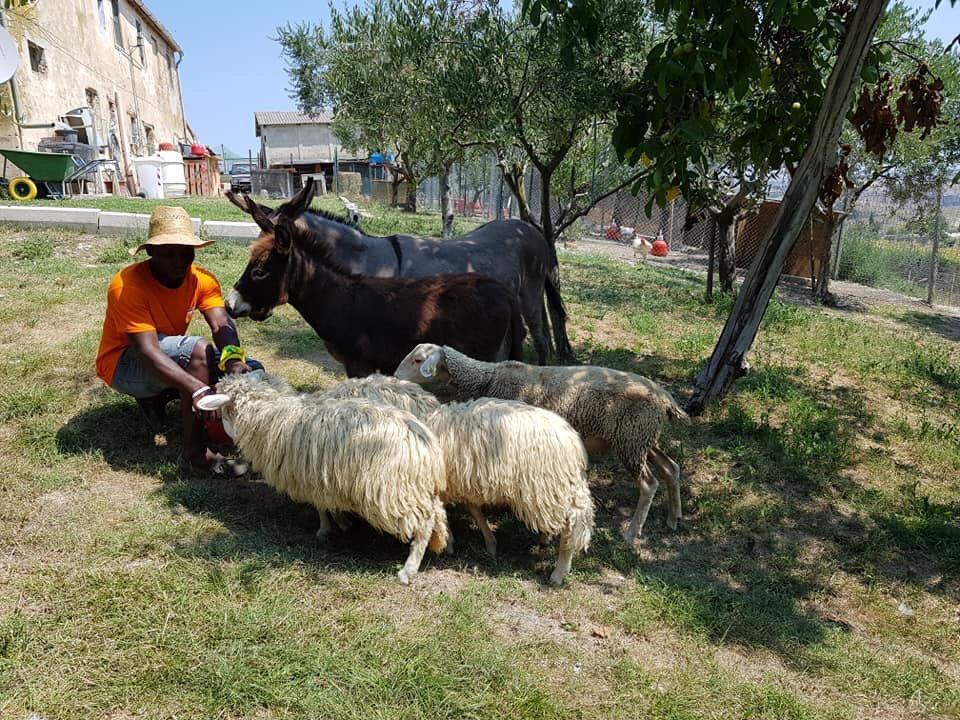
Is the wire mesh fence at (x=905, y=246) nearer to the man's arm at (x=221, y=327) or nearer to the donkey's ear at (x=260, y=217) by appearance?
the donkey's ear at (x=260, y=217)

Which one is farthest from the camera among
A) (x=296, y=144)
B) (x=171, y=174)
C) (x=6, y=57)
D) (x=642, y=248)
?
(x=296, y=144)

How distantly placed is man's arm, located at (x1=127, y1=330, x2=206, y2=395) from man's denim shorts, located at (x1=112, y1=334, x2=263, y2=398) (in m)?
0.20

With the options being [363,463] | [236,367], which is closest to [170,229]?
[236,367]

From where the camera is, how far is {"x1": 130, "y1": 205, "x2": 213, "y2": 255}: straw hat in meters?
4.02

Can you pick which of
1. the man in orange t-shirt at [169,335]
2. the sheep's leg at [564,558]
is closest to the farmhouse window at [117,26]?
the man in orange t-shirt at [169,335]

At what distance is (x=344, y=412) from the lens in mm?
3426

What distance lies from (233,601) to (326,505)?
0.67 metres

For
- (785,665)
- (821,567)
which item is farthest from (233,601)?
(821,567)

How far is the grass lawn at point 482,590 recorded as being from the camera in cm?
250

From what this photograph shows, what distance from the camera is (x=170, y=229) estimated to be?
4.12 metres

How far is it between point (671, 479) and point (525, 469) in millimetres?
1274

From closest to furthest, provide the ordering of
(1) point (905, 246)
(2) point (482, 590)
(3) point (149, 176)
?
1. (2) point (482, 590)
2. (1) point (905, 246)
3. (3) point (149, 176)

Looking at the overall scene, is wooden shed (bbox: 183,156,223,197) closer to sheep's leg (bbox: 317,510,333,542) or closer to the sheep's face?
the sheep's face

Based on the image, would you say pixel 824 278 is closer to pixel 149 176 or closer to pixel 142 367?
pixel 142 367
